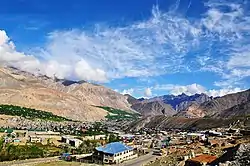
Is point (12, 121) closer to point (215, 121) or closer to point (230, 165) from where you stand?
point (215, 121)

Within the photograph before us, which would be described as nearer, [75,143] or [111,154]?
[111,154]

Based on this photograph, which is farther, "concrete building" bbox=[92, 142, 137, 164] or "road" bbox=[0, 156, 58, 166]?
"concrete building" bbox=[92, 142, 137, 164]

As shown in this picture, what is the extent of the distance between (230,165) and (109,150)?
140ft

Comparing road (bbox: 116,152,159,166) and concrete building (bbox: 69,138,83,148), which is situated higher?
concrete building (bbox: 69,138,83,148)

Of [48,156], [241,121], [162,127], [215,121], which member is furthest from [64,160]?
[162,127]

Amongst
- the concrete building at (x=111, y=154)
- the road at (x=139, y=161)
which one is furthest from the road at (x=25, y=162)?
the road at (x=139, y=161)

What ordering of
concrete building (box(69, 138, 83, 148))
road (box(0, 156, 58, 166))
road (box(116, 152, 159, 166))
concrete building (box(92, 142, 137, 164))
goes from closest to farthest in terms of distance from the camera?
road (box(0, 156, 58, 166)) → road (box(116, 152, 159, 166)) → concrete building (box(92, 142, 137, 164)) → concrete building (box(69, 138, 83, 148))

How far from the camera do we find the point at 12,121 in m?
171

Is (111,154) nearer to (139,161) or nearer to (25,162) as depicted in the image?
(139,161)

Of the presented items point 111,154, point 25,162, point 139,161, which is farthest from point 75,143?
point 139,161

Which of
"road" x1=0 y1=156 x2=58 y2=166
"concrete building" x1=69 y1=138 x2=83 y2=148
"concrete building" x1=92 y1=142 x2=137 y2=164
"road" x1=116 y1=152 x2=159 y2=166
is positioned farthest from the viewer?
"concrete building" x1=69 y1=138 x2=83 y2=148

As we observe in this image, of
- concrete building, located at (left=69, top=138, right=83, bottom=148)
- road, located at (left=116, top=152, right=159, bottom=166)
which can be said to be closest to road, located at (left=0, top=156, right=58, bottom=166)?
road, located at (left=116, top=152, right=159, bottom=166)

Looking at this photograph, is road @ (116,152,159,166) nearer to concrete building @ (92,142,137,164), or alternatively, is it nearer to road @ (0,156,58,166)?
concrete building @ (92,142,137,164)

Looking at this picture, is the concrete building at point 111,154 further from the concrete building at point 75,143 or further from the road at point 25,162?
the concrete building at point 75,143
